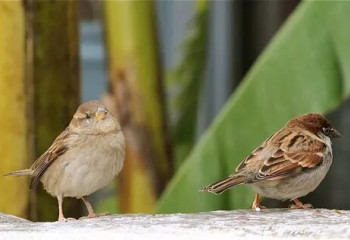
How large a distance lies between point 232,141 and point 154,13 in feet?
3.25

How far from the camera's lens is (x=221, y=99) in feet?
18.8

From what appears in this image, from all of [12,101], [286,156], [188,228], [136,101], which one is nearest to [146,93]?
[136,101]

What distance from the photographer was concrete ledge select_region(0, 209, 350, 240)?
2.80 meters

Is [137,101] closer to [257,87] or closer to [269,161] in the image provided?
[257,87]

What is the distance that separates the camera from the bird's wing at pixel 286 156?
3.50 meters

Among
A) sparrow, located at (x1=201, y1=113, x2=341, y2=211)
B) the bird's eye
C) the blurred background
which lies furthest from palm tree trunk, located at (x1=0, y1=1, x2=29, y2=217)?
the bird's eye

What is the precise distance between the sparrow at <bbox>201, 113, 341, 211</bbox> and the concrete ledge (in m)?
0.41

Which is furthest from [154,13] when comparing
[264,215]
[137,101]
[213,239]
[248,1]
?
[213,239]

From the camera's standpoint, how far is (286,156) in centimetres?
354

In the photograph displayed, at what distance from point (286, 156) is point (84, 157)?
67cm

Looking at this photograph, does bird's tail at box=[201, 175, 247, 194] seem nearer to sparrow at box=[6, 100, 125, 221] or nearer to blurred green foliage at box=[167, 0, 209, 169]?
sparrow at box=[6, 100, 125, 221]

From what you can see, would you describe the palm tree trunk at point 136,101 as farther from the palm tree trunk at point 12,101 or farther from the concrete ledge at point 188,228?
the concrete ledge at point 188,228

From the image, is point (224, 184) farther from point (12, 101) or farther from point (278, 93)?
point (12, 101)

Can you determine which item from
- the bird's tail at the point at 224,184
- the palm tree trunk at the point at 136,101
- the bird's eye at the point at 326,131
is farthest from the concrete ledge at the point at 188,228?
the palm tree trunk at the point at 136,101
